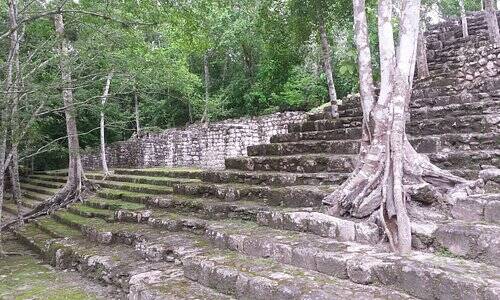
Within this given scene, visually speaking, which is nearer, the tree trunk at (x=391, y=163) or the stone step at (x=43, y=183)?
the tree trunk at (x=391, y=163)

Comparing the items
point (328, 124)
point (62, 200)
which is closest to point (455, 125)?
point (328, 124)

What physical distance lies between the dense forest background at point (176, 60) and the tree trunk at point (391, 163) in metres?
1.39

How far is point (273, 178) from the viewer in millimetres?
5414

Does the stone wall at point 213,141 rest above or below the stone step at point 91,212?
above

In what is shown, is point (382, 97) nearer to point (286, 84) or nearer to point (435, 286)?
point (435, 286)

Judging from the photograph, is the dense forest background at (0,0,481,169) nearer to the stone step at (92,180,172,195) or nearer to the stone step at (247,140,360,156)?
the stone step at (247,140,360,156)

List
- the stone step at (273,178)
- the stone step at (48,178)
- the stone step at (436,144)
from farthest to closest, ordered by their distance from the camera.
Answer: the stone step at (48,178) → the stone step at (273,178) → the stone step at (436,144)

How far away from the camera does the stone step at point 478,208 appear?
3.05m

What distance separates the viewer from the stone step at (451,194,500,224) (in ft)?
10.0

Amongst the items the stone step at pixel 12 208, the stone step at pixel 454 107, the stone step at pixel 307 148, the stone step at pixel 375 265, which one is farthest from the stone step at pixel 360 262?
the stone step at pixel 12 208

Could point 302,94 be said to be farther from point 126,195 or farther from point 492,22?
point 126,195

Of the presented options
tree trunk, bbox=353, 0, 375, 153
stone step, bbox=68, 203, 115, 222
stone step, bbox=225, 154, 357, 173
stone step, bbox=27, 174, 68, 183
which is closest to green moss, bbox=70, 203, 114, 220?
stone step, bbox=68, 203, 115, 222

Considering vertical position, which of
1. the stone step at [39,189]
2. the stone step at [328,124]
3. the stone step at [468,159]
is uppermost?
the stone step at [328,124]

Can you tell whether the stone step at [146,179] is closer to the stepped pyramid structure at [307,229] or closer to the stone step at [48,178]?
the stepped pyramid structure at [307,229]
